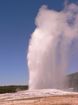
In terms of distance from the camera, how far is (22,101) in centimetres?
3180

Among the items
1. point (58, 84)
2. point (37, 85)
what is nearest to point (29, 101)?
point (37, 85)

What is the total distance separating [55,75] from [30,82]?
552cm

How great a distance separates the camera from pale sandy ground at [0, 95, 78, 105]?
3027cm

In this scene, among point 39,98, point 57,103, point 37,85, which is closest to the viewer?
point 57,103

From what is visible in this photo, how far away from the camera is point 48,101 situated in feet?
101

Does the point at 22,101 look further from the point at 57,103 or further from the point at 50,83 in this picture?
the point at 50,83

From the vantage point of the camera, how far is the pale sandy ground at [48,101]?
30.3 metres

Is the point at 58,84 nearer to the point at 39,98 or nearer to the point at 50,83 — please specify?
the point at 50,83

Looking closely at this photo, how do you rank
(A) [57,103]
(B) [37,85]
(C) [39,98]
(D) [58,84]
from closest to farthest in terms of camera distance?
(A) [57,103] < (C) [39,98] < (B) [37,85] < (D) [58,84]

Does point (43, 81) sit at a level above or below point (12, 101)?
above

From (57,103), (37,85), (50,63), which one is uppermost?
(50,63)

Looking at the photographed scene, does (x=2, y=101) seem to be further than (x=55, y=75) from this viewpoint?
No

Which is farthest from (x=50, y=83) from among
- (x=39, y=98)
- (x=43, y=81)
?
(x=39, y=98)

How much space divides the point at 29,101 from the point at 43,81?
85.8 ft
